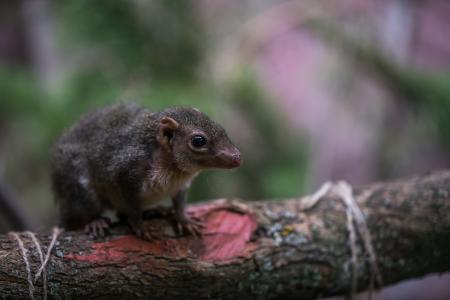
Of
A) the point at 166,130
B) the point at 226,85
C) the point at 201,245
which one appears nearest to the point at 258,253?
the point at 201,245

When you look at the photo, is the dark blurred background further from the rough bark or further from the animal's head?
the animal's head

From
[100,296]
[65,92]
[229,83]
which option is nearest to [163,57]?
[229,83]

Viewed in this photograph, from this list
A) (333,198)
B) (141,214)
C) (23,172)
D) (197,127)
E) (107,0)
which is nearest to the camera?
(197,127)

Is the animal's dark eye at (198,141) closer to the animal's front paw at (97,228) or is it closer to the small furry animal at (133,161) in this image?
the small furry animal at (133,161)

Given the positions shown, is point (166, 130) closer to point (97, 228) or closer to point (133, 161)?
point (133, 161)

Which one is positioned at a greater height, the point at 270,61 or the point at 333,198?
the point at 270,61

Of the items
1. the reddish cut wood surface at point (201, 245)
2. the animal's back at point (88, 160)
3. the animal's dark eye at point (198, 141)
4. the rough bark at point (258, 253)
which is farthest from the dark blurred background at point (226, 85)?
the animal's dark eye at point (198, 141)

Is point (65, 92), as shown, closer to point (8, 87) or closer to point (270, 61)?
point (8, 87)
